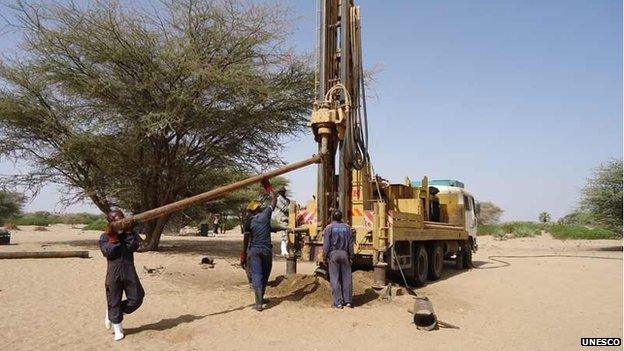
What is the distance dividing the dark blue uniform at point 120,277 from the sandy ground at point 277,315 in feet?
1.23

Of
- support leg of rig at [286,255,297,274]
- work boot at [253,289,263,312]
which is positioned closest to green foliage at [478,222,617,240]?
support leg of rig at [286,255,297,274]

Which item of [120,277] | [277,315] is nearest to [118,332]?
[120,277]

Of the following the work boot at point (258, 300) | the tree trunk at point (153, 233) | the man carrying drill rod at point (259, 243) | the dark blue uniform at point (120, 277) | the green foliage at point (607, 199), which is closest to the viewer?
the dark blue uniform at point (120, 277)

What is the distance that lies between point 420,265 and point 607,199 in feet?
68.7

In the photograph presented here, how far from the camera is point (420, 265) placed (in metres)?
12.0

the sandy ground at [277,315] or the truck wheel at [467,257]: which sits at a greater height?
the truck wheel at [467,257]

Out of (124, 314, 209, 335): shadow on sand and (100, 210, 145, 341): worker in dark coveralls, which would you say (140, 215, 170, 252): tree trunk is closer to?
(124, 314, 209, 335): shadow on sand

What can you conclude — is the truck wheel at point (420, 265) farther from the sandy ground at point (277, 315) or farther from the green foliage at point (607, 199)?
the green foliage at point (607, 199)

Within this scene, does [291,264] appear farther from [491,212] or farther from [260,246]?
[491,212]

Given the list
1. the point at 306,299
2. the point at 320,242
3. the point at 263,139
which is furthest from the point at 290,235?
the point at 263,139

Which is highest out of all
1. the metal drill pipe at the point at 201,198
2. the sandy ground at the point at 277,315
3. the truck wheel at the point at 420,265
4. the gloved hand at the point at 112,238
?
the metal drill pipe at the point at 201,198

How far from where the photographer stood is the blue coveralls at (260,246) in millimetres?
8133

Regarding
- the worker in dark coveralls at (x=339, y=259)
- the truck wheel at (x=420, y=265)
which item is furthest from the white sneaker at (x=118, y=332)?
the truck wheel at (x=420, y=265)

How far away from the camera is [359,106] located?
403 inches
